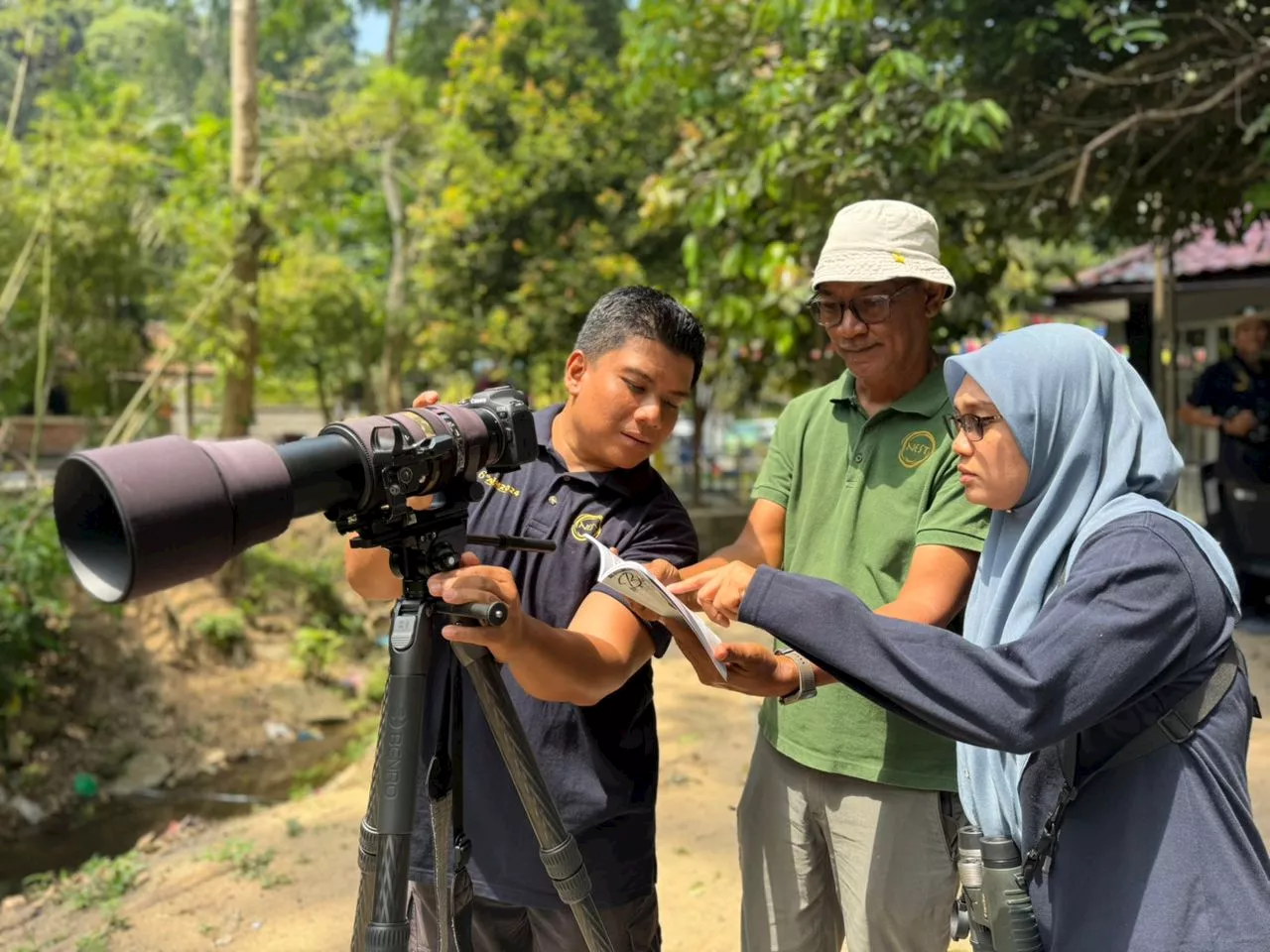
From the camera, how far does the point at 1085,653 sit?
1.23 meters

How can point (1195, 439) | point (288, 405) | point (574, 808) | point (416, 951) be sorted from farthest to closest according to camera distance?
point (288, 405) → point (1195, 439) → point (416, 951) → point (574, 808)

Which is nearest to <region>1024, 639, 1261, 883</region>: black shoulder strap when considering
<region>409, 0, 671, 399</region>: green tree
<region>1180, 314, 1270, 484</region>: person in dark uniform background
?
<region>1180, 314, 1270, 484</region>: person in dark uniform background

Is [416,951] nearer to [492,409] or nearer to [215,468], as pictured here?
[492,409]

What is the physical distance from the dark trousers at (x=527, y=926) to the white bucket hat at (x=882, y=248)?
1.12 m

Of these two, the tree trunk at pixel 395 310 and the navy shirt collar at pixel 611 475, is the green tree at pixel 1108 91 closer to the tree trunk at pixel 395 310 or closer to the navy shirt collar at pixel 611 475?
the navy shirt collar at pixel 611 475

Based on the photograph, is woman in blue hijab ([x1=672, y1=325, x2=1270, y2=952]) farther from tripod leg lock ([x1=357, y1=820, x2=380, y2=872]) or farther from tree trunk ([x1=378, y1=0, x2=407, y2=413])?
tree trunk ([x1=378, y1=0, x2=407, y2=413])

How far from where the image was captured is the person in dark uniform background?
234 inches

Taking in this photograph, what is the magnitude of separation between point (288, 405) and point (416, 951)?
964 inches

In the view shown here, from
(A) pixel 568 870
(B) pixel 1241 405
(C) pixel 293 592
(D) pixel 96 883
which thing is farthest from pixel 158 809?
(B) pixel 1241 405

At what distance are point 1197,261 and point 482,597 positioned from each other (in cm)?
993

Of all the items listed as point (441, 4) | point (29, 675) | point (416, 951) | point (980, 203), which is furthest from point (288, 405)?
point (416, 951)

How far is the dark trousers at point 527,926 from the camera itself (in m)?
1.75

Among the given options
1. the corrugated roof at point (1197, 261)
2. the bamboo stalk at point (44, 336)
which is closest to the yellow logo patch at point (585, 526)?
the bamboo stalk at point (44, 336)

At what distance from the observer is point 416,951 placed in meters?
1.86
